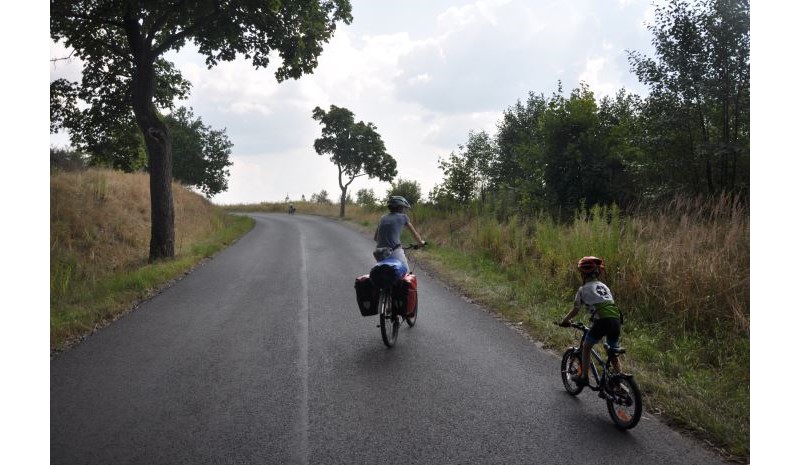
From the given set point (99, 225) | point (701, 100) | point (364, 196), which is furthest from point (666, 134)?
point (364, 196)

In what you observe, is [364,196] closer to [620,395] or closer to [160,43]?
[160,43]

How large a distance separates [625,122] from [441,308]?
1085 centimetres

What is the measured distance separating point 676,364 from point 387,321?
345 centimetres

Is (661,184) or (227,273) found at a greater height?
(661,184)

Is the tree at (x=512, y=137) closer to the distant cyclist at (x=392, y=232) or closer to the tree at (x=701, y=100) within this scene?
the tree at (x=701, y=100)

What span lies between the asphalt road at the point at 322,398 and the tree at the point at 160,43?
7338mm

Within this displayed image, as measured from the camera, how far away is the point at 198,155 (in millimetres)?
45562

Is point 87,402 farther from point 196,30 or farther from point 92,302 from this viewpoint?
point 196,30

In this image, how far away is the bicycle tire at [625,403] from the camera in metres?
4.19

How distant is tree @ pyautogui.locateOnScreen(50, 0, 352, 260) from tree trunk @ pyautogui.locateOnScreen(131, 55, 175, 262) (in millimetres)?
26

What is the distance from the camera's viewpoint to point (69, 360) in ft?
20.4

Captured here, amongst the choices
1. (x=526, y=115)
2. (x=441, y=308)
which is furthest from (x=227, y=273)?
(x=526, y=115)

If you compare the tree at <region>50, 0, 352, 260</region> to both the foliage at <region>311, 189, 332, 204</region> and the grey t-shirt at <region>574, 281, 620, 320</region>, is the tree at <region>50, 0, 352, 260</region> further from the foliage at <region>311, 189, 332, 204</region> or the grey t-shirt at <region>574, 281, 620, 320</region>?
the foliage at <region>311, 189, 332, 204</region>

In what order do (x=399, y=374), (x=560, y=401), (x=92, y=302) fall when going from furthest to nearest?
(x=92, y=302) < (x=399, y=374) < (x=560, y=401)
